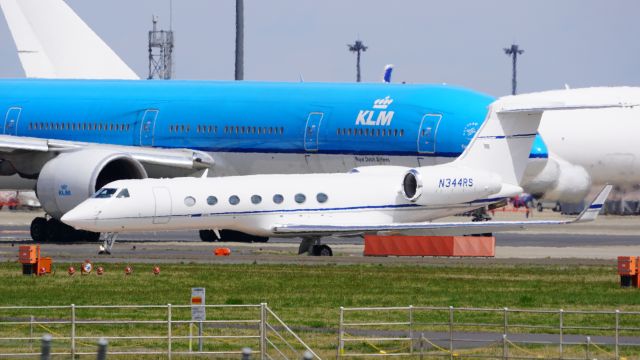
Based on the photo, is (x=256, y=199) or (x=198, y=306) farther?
(x=256, y=199)

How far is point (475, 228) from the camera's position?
47.6 meters

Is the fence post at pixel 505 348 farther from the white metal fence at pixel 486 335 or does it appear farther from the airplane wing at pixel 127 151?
the airplane wing at pixel 127 151

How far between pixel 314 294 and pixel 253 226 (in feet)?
43.4

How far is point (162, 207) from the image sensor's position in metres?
48.7

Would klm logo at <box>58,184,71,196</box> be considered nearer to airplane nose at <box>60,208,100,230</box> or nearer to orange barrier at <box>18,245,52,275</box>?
airplane nose at <box>60,208,100,230</box>

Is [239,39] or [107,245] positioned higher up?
[239,39]

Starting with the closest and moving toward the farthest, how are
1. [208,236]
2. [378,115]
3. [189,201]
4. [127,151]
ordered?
[189,201], [378,115], [127,151], [208,236]

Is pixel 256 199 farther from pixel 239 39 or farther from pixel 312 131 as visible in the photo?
pixel 239 39

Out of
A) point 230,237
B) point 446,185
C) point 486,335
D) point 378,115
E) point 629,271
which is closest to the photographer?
point 486,335

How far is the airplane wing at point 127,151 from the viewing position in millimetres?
57625

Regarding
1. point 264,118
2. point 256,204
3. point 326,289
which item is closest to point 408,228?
point 256,204

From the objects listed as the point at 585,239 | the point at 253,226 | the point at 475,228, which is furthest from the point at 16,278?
the point at 585,239

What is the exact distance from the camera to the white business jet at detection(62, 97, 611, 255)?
1907 inches

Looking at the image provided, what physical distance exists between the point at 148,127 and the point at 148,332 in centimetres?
3181
